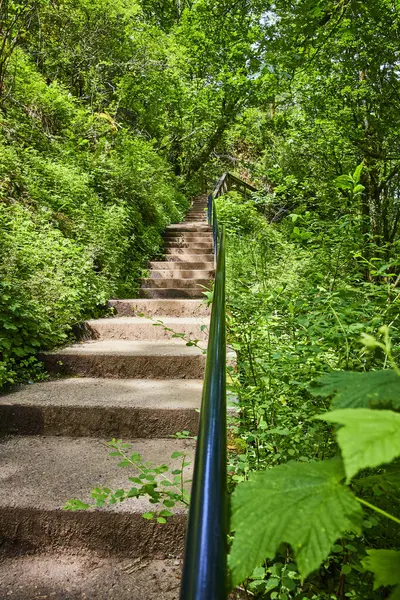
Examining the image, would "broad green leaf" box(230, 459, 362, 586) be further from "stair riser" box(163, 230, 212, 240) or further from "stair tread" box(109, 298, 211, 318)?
"stair riser" box(163, 230, 212, 240)

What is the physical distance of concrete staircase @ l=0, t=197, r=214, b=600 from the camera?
5.43 ft

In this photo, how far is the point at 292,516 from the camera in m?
0.46

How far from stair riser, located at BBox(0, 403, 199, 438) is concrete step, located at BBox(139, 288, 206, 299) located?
311cm

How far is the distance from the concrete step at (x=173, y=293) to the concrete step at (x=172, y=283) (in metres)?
0.18

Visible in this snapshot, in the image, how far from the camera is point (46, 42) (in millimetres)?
8789

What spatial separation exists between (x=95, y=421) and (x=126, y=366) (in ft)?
2.57

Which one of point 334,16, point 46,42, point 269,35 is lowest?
point 269,35

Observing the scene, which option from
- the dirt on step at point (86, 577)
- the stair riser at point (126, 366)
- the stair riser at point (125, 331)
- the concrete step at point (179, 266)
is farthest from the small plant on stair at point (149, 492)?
the concrete step at point (179, 266)

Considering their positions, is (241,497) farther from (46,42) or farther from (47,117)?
(46,42)

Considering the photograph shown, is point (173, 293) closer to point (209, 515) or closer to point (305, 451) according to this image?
point (305, 451)

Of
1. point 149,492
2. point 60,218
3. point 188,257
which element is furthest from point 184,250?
point 149,492

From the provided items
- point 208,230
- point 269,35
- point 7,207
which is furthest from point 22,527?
point 208,230

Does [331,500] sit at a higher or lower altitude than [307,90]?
lower

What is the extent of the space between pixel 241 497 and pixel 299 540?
91 millimetres
